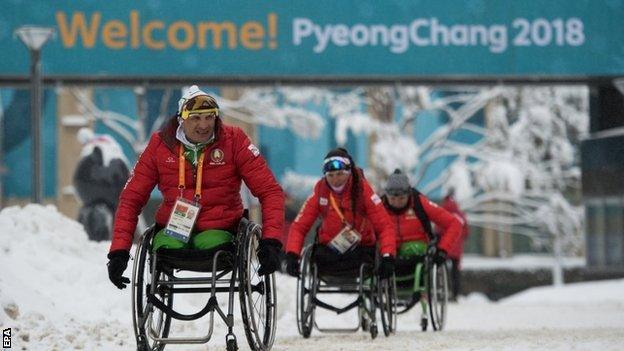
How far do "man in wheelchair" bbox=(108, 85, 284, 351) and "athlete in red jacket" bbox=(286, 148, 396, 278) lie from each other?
3150 mm

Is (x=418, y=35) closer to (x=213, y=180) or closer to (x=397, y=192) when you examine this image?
(x=397, y=192)

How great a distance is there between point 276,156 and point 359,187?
18.6 m

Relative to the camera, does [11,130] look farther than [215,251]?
Yes

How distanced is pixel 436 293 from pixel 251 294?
5514 millimetres

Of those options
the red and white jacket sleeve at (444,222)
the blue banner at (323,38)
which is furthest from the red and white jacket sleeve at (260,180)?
the blue banner at (323,38)

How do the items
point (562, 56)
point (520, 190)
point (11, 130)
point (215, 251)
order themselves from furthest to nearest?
1. point (520, 190)
2. point (11, 130)
3. point (562, 56)
4. point (215, 251)

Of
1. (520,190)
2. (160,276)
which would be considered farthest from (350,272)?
(520,190)

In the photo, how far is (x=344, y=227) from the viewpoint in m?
13.0

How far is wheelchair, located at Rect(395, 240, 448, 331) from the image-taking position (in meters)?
14.4

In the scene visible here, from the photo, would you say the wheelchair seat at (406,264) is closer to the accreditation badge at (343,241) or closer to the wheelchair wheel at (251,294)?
the accreditation badge at (343,241)

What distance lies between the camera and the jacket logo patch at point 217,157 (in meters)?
9.49

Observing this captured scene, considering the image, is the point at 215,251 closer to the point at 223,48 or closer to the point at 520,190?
the point at 223,48

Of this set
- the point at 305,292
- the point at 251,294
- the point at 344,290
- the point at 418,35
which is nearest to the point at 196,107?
the point at 251,294

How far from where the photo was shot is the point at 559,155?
39.5 meters
